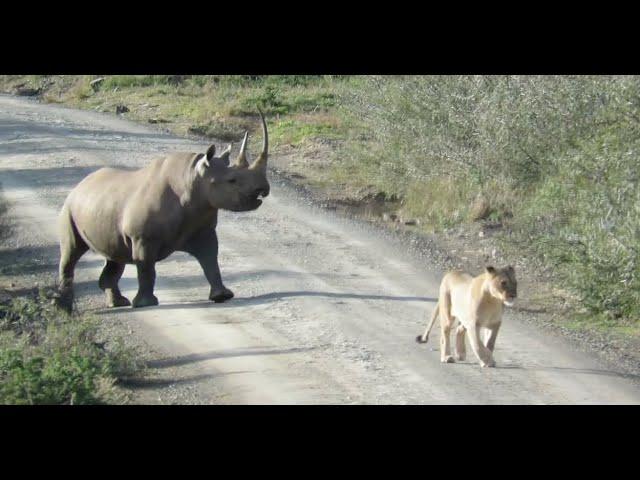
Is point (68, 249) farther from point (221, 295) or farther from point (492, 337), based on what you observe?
point (492, 337)

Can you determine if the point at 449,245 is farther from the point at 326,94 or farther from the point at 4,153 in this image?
the point at 326,94

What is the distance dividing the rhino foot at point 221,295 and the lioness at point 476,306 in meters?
3.08

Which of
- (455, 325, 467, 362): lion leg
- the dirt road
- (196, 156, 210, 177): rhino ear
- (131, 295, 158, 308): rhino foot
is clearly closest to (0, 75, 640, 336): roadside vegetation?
the dirt road

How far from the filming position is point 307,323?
12.9 metres

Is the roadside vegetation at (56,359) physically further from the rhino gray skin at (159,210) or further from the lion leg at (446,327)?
the lion leg at (446,327)

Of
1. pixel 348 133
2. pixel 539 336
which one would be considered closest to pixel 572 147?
pixel 539 336

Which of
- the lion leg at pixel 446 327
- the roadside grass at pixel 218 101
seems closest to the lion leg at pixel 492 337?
the lion leg at pixel 446 327

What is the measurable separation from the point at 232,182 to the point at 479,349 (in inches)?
139

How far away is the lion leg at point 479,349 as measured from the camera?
1075 cm

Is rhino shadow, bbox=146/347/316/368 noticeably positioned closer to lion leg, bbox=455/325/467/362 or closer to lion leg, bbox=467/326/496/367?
lion leg, bbox=455/325/467/362

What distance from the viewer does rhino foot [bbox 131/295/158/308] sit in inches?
525

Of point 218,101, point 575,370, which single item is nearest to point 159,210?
point 575,370

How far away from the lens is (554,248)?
15023 millimetres

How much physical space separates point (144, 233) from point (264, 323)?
1.74 metres
